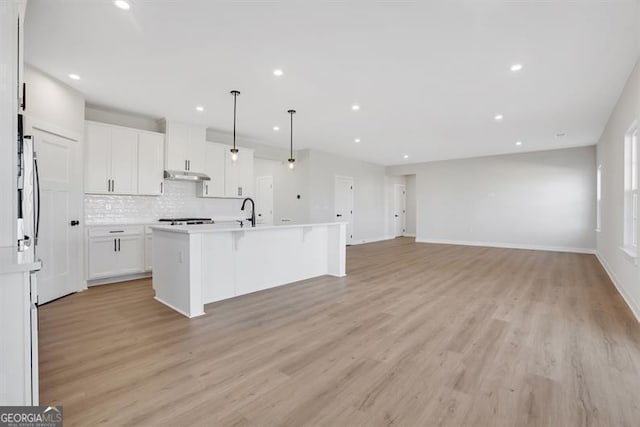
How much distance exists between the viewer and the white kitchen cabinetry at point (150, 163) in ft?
17.0

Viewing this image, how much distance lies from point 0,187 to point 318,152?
7.21m

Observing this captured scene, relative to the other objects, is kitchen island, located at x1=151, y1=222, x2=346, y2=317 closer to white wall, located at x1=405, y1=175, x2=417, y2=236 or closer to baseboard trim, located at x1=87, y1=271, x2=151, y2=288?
baseboard trim, located at x1=87, y1=271, x2=151, y2=288

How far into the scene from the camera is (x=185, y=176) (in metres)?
5.54

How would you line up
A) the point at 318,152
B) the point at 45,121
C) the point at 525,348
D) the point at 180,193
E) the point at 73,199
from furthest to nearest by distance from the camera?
the point at 318,152 → the point at 180,193 → the point at 73,199 → the point at 45,121 → the point at 525,348

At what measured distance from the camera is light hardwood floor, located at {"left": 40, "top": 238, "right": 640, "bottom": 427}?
1753 millimetres

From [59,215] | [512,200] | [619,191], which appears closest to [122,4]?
[59,215]

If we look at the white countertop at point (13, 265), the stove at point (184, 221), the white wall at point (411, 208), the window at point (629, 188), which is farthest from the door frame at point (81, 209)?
the white wall at point (411, 208)

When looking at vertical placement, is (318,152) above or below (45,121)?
above

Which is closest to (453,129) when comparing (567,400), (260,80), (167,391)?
(260,80)

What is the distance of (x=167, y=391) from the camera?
193 cm

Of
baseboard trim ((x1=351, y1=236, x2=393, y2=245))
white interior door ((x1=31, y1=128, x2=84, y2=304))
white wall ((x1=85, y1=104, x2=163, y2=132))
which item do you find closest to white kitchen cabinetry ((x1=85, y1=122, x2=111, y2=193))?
white interior door ((x1=31, y1=128, x2=84, y2=304))

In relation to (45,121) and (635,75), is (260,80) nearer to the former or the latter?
(45,121)

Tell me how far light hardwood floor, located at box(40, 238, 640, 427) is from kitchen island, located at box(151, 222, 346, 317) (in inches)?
8.6

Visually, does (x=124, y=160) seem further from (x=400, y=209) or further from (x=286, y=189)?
(x=400, y=209)
